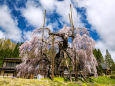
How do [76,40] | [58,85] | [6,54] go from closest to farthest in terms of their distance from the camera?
[58,85] < [76,40] < [6,54]

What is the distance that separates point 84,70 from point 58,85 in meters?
15.0

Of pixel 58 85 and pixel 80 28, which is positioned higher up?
pixel 80 28

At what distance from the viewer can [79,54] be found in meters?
16.5

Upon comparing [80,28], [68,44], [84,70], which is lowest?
[84,70]

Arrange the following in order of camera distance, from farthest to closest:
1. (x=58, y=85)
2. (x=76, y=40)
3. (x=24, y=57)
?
(x=24, y=57) → (x=76, y=40) → (x=58, y=85)

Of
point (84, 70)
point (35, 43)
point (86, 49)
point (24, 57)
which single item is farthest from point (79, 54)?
point (24, 57)

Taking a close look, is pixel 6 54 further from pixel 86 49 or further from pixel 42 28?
pixel 86 49

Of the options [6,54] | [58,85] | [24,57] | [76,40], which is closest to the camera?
[58,85]

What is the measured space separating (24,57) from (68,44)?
24.4 feet

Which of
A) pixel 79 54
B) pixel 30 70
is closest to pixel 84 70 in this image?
pixel 79 54

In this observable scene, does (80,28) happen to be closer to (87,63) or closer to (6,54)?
(87,63)

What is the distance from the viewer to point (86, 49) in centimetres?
1681

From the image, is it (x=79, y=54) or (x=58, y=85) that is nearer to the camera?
(x=58, y=85)

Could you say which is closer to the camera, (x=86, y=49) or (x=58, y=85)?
(x=58, y=85)
